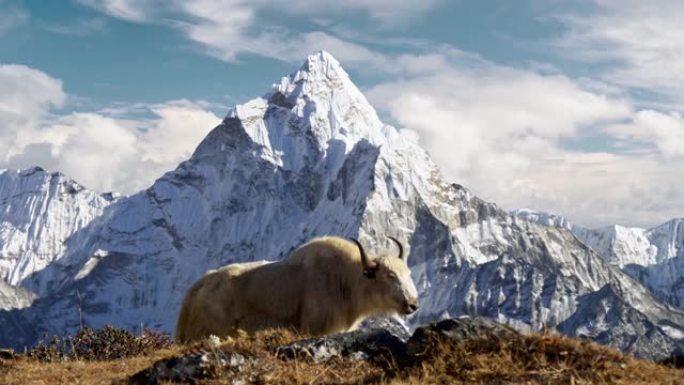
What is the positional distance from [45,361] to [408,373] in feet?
33.3

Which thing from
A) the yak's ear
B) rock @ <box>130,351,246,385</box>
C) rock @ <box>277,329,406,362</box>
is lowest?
rock @ <box>130,351,246,385</box>

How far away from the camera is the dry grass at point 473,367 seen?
11445 millimetres

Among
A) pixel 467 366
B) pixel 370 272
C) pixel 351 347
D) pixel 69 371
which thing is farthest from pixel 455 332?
pixel 370 272

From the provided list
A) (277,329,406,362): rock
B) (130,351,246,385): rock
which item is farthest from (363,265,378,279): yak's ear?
(130,351,246,385): rock

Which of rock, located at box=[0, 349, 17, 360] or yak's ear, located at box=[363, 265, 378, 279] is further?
yak's ear, located at box=[363, 265, 378, 279]

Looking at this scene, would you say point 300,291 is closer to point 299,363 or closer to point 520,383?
point 299,363

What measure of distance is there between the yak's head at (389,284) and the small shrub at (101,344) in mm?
5425

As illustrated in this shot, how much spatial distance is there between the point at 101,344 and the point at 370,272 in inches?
281

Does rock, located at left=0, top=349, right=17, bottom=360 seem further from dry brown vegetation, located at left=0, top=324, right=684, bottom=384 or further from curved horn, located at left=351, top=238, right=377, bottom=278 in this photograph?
curved horn, located at left=351, top=238, right=377, bottom=278

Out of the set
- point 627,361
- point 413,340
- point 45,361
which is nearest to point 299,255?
point 45,361

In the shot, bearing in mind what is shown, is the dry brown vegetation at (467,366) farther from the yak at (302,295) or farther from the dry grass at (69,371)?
the yak at (302,295)

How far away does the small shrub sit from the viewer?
68.4 ft

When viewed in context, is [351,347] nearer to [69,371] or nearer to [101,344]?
[69,371]

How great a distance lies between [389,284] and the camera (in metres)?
22.6
